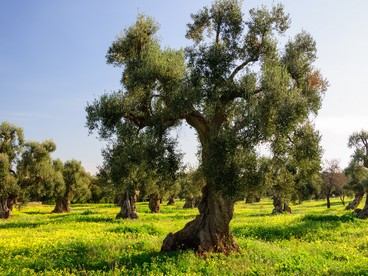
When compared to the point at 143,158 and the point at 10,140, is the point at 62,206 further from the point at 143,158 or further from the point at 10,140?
the point at 143,158

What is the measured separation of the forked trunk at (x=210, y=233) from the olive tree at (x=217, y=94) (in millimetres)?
55

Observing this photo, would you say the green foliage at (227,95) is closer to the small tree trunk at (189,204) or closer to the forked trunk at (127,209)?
the forked trunk at (127,209)

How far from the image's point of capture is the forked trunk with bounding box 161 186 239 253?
19.4 meters

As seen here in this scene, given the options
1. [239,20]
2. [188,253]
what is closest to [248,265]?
[188,253]

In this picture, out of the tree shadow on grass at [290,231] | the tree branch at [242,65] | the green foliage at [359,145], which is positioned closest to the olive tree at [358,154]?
the green foliage at [359,145]

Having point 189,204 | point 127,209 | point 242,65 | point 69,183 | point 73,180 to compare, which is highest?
point 242,65

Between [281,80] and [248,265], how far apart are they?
947 cm

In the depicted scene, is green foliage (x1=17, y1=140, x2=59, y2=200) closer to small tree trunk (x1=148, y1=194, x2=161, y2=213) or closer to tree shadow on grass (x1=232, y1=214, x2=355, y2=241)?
small tree trunk (x1=148, y1=194, x2=161, y2=213)

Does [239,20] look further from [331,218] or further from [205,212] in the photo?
[331,218]

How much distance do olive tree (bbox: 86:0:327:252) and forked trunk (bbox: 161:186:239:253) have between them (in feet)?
0.18

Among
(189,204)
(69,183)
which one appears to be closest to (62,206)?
(69,183)

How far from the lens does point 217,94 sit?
62.9ft

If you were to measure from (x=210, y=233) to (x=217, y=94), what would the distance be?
7.86 meters

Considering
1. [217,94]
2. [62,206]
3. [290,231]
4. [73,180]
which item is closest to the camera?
[217,94]
